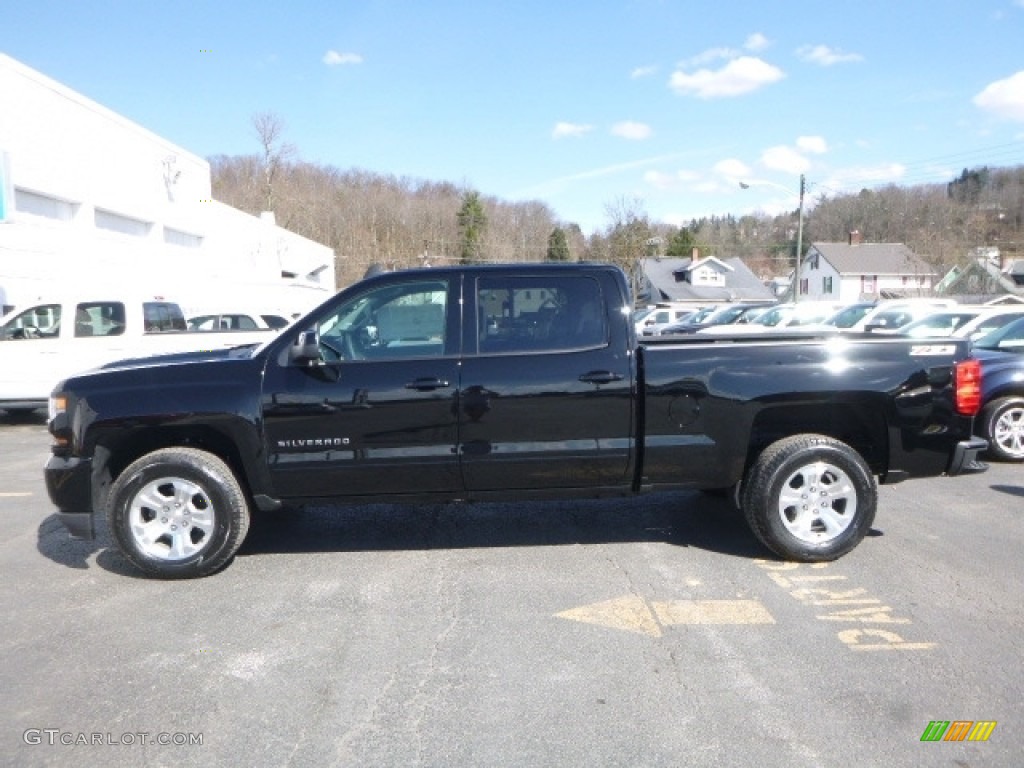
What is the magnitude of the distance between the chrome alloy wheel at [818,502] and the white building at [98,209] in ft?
42.9

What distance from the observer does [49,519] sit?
632cm

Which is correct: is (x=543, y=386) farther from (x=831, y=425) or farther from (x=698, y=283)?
(x=698, y=283)

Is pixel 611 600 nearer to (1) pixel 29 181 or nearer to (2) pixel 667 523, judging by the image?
(2) pixel 667 523

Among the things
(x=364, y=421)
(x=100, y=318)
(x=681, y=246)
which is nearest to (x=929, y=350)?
(x=364, y=421)

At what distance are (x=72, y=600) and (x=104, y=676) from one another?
1160 millimetres

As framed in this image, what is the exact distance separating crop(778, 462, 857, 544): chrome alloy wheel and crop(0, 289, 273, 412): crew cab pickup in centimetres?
849

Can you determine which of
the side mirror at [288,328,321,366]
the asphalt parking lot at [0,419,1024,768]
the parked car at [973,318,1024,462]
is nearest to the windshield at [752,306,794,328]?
the parked car at [973,318,1024,462]

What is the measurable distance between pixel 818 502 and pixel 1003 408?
436cm

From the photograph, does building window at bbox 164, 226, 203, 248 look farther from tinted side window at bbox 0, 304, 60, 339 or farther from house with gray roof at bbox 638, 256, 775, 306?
house with gray roof at bbox 638, 256, 775, 306

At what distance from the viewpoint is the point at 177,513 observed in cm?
484

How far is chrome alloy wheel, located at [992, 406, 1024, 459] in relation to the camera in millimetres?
8031

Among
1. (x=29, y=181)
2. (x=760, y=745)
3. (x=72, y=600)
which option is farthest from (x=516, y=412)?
(x=29, y=181)

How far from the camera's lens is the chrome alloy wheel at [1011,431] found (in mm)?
8031

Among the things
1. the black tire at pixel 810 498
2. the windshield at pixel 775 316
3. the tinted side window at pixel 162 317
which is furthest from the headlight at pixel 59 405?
the windshield at pixel 775 316
